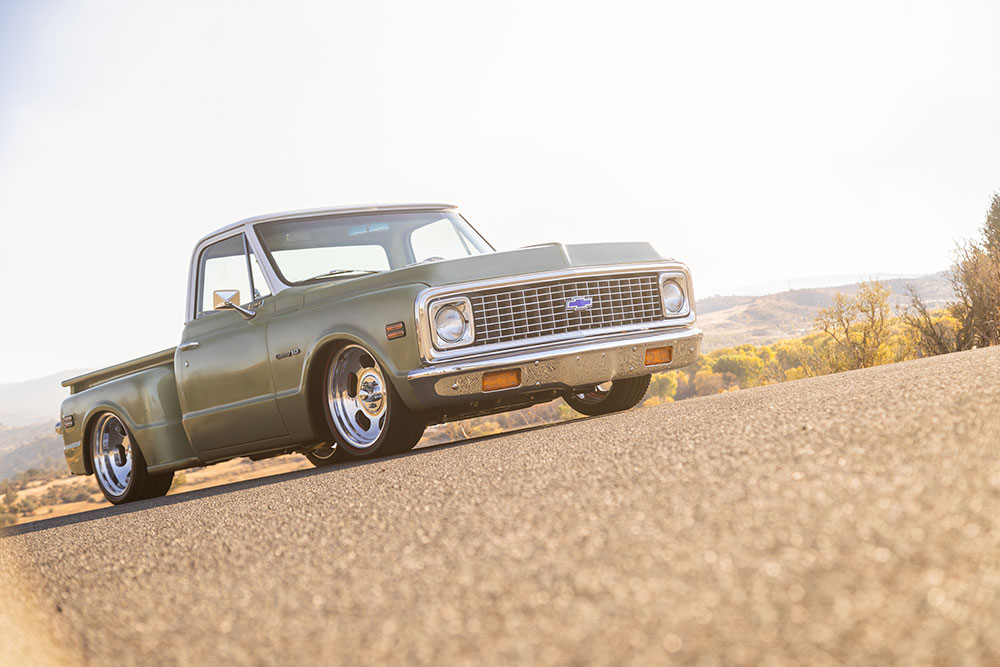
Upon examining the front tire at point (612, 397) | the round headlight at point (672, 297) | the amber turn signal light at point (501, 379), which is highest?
the round headlight at point (672, 297)

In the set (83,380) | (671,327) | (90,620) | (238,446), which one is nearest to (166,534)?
(90,620)

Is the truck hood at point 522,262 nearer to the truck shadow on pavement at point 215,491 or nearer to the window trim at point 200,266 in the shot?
the truck shadow on pavement at point 215,491

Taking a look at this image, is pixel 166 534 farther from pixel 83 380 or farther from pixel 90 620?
pixel 83 380

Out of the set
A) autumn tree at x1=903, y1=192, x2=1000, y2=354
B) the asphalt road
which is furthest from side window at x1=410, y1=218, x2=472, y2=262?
autumn tree at x1=903, y1=192, x2=1000, y2=354

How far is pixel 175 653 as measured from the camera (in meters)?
2.21

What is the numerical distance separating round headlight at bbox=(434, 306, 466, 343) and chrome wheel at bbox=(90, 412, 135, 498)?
3.82 metres

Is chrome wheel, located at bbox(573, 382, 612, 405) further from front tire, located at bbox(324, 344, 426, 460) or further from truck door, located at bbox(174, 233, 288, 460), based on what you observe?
truck door, located at bbox(174, 233, 288, 460)

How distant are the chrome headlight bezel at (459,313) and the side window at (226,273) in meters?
1.72

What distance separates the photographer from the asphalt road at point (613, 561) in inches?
70.7

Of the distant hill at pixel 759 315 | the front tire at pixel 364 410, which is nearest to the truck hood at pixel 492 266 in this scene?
the front tire at pixel 364 410

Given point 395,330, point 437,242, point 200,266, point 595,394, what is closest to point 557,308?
point 395,330

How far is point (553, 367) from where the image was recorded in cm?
604

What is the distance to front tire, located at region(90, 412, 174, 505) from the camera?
8062 mm

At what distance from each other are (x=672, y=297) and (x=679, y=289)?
120mm
